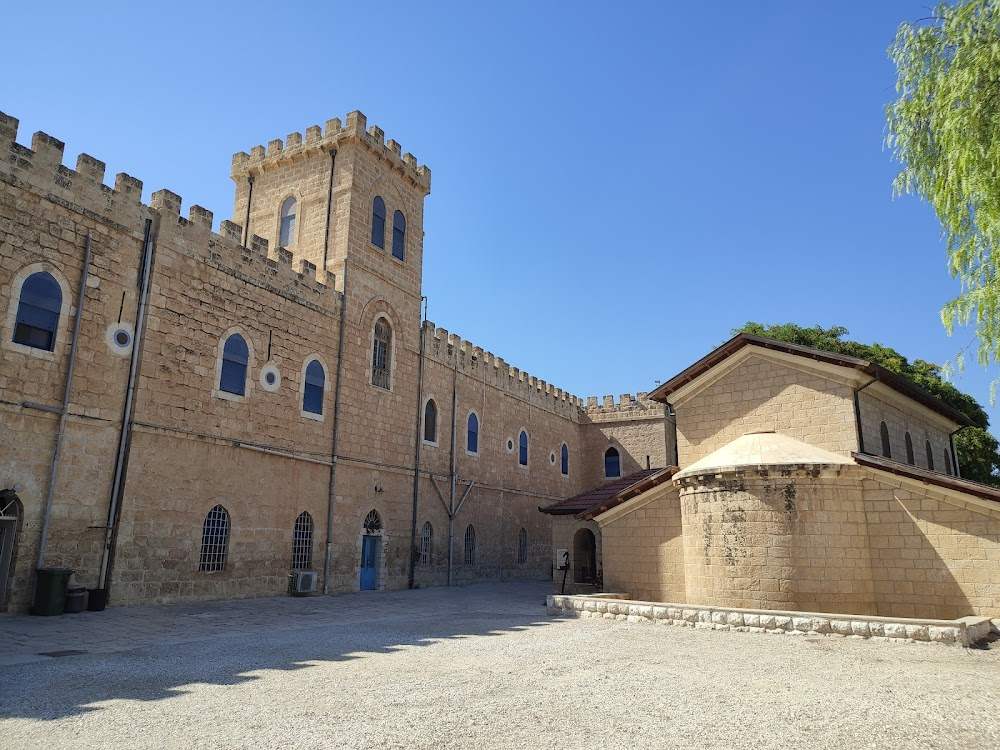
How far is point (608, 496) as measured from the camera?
64.3ft

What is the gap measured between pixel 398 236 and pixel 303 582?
11.1 meters

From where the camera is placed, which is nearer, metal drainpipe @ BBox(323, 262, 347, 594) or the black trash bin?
the black trash bin

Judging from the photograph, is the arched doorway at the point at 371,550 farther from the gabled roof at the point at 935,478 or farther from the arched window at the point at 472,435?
the gabled roof at the point at 935,478

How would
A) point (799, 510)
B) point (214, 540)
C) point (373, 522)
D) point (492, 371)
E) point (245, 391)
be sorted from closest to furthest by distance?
point (799, 510) → point (214, 540) → point (245, 391) → point (373, 522) → point (492, 371)

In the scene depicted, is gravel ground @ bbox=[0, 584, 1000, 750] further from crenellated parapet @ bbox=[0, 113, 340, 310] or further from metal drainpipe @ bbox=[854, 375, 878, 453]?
crenellated parapet @ bbox=[0, 113, 340, 310]

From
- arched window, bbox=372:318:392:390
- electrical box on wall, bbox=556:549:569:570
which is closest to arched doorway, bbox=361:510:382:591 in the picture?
arched window, bbox=372:318:392:390

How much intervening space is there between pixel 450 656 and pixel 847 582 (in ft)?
25.8

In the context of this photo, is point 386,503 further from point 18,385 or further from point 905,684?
point 905,684

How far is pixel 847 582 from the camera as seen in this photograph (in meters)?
12.3

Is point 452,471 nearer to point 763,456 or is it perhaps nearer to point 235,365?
point 235,365

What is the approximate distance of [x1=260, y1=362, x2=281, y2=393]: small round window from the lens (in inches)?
645

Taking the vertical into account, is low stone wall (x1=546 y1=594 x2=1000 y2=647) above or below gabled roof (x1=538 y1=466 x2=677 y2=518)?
below

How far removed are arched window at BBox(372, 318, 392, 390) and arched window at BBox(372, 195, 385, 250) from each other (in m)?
2.44

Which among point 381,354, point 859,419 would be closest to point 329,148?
point 381,354
